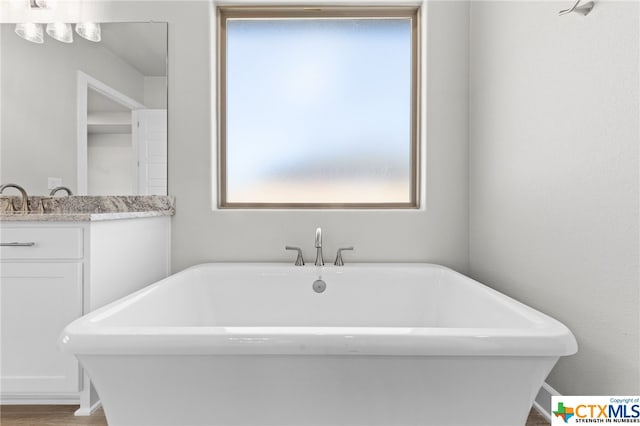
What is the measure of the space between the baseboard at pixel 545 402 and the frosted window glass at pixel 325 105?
1.22m

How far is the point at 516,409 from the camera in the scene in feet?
3.14

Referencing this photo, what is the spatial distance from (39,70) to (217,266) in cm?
162

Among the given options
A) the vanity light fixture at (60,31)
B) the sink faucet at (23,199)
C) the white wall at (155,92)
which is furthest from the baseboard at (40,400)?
the vanity light fixture at (60,31)

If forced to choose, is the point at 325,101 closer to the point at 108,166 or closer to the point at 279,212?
the point at 279,212

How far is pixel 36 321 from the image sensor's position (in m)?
1.49

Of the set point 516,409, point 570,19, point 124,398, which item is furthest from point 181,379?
point 570,19

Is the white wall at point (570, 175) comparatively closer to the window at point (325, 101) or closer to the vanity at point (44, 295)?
the window at point (325, 101)

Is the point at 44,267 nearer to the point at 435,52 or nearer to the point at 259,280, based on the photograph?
the point at 259,280

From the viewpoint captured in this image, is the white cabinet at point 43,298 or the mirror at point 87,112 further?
the mirror at point 87,112

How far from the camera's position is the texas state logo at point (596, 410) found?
1.02 meters

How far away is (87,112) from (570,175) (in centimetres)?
251

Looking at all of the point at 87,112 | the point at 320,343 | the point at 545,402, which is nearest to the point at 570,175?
the point at 545,402

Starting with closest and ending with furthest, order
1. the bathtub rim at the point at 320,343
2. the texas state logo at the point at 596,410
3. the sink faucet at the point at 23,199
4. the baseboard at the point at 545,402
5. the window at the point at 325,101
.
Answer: the bathtub rim at the point at 320,343
the texas state logo at the point at 596,410
the baseboard at the point at 545,402
the sink faucet at the point at 23,199
the window at the point at 325,101

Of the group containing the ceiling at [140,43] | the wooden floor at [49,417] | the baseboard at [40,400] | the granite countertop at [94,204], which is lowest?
the wooden floor at [49,417]
